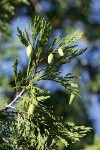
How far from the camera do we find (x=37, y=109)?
1.18 metres

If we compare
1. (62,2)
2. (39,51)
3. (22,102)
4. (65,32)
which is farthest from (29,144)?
(65,32)

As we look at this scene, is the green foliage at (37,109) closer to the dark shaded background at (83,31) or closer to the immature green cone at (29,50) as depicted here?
the immature green cone at (29,50)

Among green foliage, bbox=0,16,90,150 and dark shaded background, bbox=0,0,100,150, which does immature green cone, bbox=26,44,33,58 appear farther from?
dark shaded background, bbox=0,0,100,150

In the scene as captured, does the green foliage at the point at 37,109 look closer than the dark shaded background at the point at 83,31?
Yes

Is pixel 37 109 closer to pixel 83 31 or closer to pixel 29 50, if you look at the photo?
pixel 29 50

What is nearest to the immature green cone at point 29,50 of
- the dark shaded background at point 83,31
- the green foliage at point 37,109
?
the green foliage at point 37,109

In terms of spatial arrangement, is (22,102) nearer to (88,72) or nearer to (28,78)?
(28,78)

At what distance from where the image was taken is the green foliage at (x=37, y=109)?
113 cm

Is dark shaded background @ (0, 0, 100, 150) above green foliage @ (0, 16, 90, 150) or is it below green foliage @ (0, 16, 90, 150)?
above

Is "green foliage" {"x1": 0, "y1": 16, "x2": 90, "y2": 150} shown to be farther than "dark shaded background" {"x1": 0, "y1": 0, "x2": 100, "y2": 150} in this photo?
No

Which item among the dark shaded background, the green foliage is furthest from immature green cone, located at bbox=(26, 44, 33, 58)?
the dark shaded background

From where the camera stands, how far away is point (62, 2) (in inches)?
198

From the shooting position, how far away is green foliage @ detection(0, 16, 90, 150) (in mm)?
1128

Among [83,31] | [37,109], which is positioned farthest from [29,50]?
[83,31]
